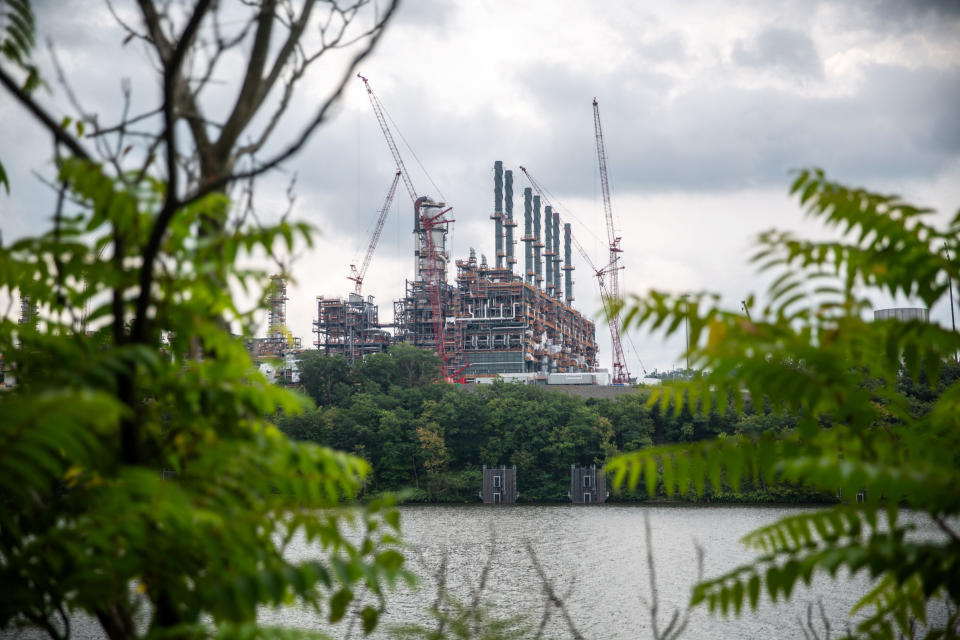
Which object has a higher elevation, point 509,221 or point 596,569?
point 509,221

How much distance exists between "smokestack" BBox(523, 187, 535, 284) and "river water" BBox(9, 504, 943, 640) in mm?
38927

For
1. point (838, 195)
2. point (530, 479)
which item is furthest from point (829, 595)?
point (530, 479)

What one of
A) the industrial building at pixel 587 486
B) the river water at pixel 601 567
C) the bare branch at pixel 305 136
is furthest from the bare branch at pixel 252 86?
the industrial building at pixel 587 486

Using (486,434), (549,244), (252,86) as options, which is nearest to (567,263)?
(549,244)

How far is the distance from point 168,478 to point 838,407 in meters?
1.27

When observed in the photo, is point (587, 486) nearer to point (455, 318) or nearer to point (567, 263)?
point (455, 318)

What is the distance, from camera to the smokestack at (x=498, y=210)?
7262 centimetres

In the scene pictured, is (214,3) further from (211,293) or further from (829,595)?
(829,595)

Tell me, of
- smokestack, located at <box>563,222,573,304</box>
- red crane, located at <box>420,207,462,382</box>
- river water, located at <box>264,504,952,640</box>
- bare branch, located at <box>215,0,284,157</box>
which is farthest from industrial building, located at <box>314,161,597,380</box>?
bare branch, located at <box>215,0,284,157</box>

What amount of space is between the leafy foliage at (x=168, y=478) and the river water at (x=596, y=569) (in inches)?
222

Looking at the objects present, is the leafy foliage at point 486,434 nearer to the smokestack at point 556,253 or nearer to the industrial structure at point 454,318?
the industrial structure at point 454,318

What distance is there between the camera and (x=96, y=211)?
1.37m

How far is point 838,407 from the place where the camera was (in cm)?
152

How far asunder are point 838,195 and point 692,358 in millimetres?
570
